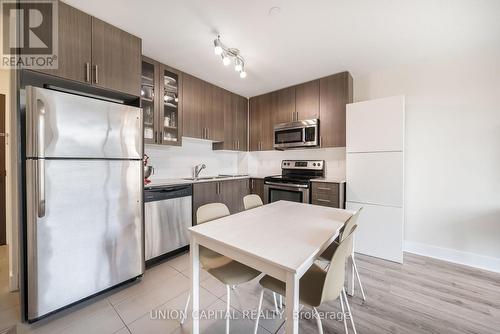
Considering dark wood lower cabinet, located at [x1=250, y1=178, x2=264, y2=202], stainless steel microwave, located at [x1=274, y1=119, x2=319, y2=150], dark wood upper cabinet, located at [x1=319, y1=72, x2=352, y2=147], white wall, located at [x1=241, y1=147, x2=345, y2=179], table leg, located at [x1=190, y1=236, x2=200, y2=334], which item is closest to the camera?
table leg, located at [x1=190, y1=236, x2=200, y2=334]

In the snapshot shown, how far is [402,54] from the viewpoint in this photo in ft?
7.69

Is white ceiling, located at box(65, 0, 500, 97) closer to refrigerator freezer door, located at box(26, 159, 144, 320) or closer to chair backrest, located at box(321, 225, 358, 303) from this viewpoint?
refrigerator freezer door, located at box(26, 159, 144, 320)

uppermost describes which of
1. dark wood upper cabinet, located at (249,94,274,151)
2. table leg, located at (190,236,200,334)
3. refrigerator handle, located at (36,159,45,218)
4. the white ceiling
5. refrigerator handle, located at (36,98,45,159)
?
the white ceiling

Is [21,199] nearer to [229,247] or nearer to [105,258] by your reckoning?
[105,258]

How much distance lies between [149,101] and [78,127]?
1.05 meters

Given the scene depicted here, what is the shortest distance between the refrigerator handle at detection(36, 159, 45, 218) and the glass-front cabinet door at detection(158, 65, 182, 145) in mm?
1311

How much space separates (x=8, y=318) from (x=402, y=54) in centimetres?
452

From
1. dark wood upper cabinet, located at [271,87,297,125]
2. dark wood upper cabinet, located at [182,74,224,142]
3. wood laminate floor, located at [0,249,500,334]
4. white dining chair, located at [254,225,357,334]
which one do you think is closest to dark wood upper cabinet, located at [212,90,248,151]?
dark wood upper cabinet, located at [182,74,224,142]

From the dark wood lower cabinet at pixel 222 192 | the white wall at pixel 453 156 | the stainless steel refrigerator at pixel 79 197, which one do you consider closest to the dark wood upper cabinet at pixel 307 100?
the white wall at pixel 453 156

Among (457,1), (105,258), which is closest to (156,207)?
(105,258)

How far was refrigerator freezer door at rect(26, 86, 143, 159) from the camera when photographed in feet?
4.47

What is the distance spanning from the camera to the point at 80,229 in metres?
1.54

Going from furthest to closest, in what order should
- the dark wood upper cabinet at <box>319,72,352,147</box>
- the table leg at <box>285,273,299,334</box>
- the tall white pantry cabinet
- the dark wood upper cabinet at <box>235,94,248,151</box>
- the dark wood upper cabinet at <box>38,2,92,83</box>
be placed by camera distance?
the dark wood upper cabinet at <box>235,94,248,151</box>
the dark wood upper cabinet at <box>319,72,352,147</box>
the tall white pantry cabinet
the dark wood upper cabinet at <box>38,2,92,83</box>
the table leg at <box>285,273,299,334</box>

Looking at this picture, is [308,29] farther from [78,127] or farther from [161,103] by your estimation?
[78,127]
